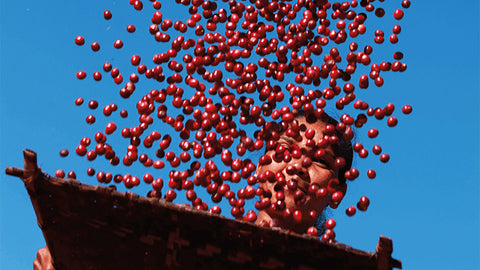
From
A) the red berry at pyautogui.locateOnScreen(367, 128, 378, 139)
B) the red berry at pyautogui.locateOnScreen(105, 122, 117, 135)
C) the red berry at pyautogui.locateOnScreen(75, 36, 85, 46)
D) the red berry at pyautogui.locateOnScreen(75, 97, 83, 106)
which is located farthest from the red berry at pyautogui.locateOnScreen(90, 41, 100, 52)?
the red berry at pyautogui.locateOnScreen(367, 128, 378, 139)

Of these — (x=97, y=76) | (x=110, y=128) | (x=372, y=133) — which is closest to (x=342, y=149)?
(x=372, y=133)

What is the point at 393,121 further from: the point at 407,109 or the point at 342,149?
the point at 342,149

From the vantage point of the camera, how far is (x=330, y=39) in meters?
2.62

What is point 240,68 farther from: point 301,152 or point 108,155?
point 108,155

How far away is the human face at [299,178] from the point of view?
2332 mm

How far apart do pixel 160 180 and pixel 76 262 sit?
0.66 meters

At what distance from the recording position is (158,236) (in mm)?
1470

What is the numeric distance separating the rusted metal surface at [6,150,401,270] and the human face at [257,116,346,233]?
850 millimetres

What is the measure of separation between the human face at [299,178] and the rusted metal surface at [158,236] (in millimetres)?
850

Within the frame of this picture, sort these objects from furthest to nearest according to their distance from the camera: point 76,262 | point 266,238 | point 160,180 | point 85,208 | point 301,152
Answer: point 301,152
point 160,180
point 76,262
point 85,208
point 266,238

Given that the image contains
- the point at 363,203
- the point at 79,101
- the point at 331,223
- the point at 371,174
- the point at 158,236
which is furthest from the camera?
the point at 79,101

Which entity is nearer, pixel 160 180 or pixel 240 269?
pixel 240 269

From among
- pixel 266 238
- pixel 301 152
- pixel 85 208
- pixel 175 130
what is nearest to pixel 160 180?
pixel 175 130

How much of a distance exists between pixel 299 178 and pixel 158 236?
42.9 inches
